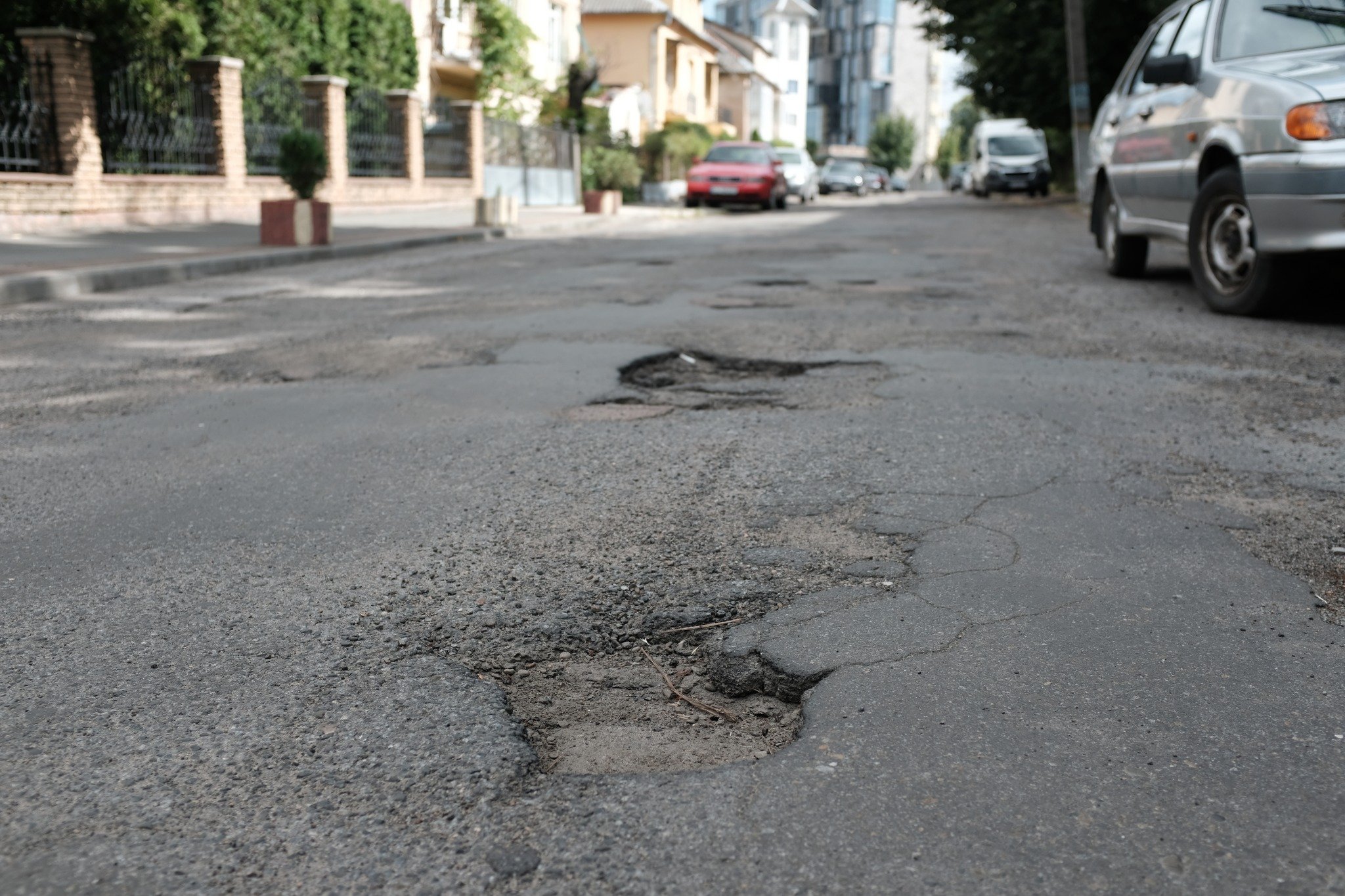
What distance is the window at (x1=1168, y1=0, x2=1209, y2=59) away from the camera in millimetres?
8078

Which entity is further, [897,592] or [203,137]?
[203,137]

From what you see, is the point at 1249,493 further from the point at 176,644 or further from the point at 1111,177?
the point at 1111,177

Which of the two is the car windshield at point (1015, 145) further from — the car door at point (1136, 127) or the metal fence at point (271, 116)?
the car door at point (1136, 127)

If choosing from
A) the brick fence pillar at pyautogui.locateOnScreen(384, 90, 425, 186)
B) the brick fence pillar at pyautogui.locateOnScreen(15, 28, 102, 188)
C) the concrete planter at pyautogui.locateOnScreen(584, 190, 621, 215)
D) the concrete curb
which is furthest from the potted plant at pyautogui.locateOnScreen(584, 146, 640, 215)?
the concrete curb

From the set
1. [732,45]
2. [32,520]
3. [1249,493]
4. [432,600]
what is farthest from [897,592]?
[732,45]

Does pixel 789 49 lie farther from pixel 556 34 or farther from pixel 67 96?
pixel 67 96

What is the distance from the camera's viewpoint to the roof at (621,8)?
157 feet

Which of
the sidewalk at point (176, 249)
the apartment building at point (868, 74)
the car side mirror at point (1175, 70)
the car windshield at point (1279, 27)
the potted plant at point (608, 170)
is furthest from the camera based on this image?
the apartment building at point (868, 74)

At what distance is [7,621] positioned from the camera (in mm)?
2723

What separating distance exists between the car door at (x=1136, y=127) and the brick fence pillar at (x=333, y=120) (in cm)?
1402

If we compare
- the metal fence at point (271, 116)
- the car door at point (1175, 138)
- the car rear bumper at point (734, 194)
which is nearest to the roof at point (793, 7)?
the car rear bumper at point (734, 194)

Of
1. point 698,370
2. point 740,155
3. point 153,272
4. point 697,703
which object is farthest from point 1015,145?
point 697,703

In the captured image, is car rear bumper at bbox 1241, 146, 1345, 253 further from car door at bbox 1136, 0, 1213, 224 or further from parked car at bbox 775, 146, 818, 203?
parked car at bbox 775, 146, 818, 203

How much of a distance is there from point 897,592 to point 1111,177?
25.2 ft
